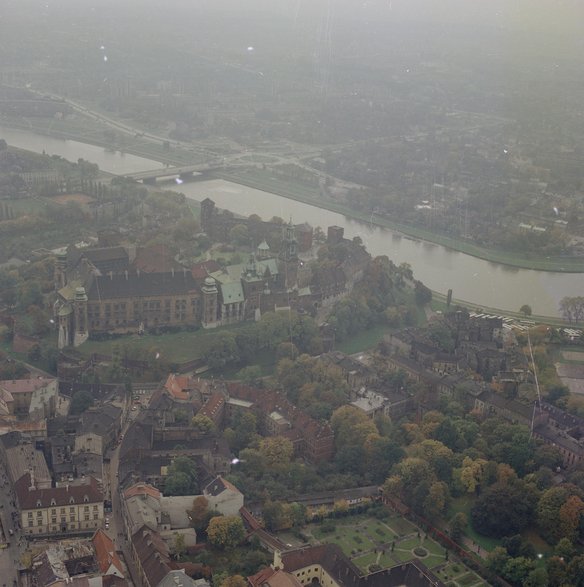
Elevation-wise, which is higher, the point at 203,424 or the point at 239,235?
the point at 239,235

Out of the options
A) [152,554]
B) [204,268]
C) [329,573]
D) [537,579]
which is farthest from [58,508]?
[204,268]

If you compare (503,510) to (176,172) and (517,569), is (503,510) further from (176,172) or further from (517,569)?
(176,172)

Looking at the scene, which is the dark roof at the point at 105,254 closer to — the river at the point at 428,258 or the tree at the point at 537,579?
the river at the point at 428,258

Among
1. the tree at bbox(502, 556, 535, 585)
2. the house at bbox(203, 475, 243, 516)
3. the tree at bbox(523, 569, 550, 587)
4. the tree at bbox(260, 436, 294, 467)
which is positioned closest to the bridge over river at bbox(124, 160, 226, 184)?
the tree at bbox(260, 436, 294, 467)

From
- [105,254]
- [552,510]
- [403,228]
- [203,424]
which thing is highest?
[105,254]

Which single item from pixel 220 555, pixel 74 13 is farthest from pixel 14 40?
pixel 220 555

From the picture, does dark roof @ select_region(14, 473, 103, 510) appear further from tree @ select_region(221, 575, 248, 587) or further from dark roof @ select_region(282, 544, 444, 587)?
dark roof @ select_region(282, 544, 444, 587)
